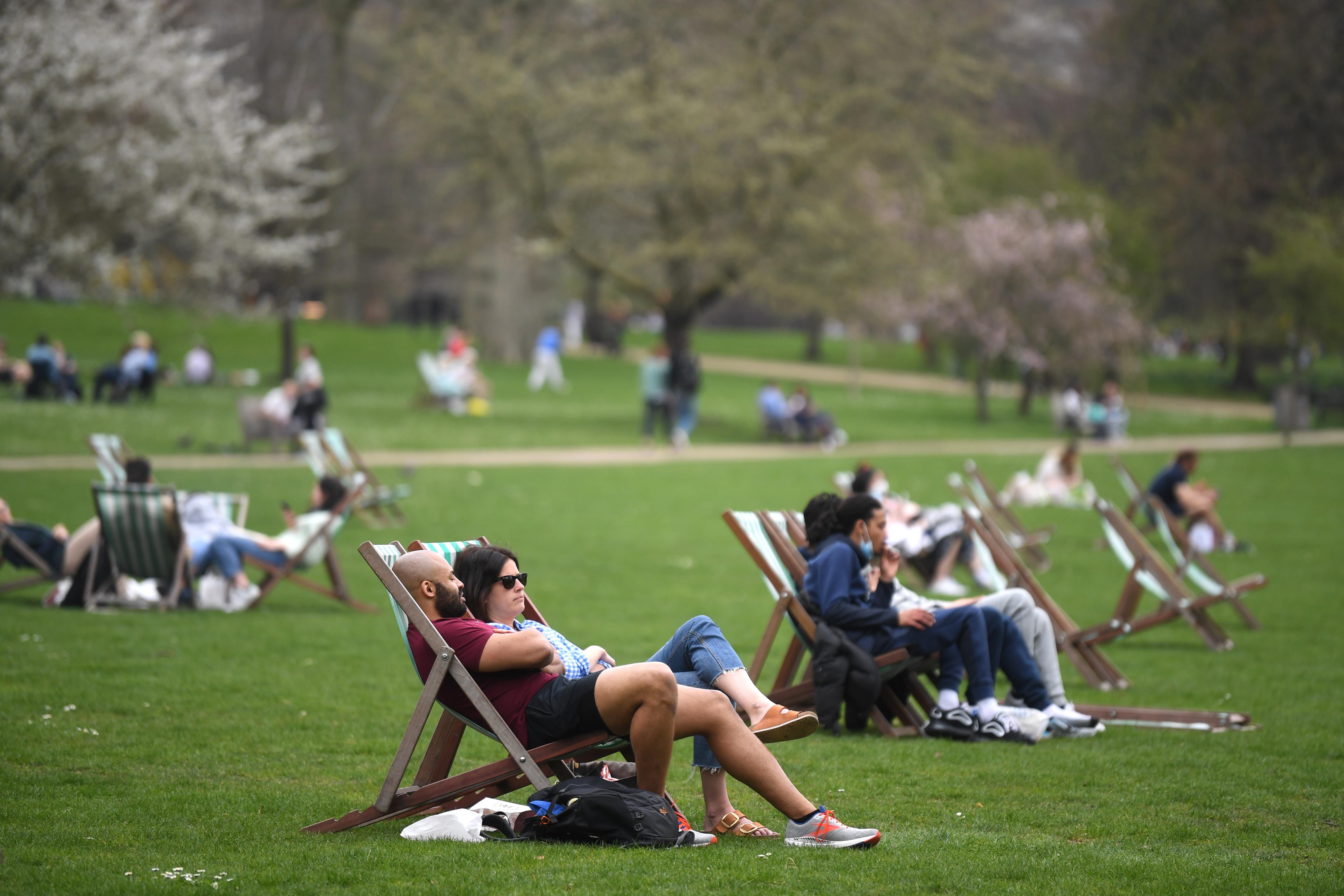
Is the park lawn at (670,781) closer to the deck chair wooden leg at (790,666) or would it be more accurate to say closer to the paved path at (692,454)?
the deck chair wooden leg at (790,666)

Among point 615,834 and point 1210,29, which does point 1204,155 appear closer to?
point 1210,29

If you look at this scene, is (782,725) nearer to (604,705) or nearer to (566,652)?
(604,705)

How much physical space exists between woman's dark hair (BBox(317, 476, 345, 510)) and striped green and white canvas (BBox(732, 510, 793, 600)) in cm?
427

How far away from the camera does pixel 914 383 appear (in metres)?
46.1

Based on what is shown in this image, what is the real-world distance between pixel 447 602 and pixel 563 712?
56 centimetres

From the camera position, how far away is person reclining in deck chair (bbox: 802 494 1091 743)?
21.3 ft

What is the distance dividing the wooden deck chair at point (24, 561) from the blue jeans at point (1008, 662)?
645 cm

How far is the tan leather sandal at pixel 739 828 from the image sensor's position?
4.84 meters

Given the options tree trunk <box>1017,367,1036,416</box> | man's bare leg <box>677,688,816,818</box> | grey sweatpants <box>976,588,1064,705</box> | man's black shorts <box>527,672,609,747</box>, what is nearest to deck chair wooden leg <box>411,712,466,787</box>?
man's black shorts <box>527,672,609,747</box>

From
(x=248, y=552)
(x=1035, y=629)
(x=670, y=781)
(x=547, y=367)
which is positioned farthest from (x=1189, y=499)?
(x=547, y=367)

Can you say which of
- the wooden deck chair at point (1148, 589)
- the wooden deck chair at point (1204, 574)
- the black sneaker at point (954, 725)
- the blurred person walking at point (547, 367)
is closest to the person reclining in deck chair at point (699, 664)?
the black sneaker at point (954, 725)

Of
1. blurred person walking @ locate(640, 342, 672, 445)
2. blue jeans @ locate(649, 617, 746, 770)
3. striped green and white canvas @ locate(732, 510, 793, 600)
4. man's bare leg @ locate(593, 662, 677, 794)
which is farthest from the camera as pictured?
blurred person walking @ locate(640, 342, 672, 445)

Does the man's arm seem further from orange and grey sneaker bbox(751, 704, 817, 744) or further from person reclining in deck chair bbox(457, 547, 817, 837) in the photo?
orange and grey sneaker bbox(751, 704, 817, 744)

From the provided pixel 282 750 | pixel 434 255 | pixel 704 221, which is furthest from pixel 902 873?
pixel 434 255
